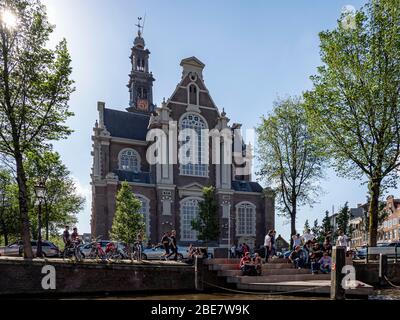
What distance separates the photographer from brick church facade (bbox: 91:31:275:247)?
3694 cm

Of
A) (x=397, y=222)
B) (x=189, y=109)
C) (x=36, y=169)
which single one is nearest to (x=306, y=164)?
(x=189, y=109)

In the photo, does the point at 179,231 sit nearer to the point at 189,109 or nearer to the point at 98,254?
the point at 189,109

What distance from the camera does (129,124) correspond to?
1700 inches

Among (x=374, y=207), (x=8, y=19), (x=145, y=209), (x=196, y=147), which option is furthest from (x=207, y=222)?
(x=8, y=19)

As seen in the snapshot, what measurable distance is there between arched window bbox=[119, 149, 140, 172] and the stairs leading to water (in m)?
23.1

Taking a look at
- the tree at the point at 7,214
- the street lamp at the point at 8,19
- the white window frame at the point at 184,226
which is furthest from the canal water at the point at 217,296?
the tree at the point at 7,214

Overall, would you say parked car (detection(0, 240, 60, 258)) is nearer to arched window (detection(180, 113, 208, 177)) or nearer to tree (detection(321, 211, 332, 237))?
arched window (detection(180, 113, 208, 177))

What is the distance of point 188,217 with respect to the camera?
38875 millimetres

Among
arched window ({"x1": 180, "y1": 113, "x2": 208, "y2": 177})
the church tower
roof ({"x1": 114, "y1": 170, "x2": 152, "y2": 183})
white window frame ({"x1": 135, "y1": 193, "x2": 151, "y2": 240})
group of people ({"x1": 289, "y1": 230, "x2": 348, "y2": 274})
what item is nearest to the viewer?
group of people ({"x1": 289, "y1": 230, "x2": 348, "y2": 274})

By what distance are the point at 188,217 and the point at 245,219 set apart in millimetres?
6844

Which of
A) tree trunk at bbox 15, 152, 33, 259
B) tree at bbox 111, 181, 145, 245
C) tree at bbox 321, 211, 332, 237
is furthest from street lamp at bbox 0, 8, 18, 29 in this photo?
tree at bbox 321, 211, 332, 237

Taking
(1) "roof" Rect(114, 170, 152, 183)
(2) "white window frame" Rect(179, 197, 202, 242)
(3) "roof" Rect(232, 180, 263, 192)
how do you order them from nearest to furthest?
(1) "roof" Rect(114, 170, 152, 183)
(2) "white window frame" Rect(179, 197, 202, 242)
(3) "roof" Rect(232, 180, 263, 192)

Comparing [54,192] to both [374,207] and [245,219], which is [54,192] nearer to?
[245,219]

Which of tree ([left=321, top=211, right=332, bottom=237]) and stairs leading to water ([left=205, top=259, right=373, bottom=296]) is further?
tree ([left=321, top=211, right=332, bottom=237])
